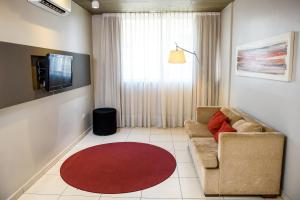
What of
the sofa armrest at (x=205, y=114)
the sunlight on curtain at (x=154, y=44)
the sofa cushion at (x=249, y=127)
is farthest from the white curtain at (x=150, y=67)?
the sofa cushion at (x=249, y=127)

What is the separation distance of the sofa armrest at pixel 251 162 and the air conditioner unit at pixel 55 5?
271 cm

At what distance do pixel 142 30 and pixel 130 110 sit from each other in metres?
1.82

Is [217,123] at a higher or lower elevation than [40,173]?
higher

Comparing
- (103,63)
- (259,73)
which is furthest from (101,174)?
(103,63)

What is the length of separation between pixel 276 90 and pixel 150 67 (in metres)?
3.08

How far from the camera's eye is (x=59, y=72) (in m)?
3.49

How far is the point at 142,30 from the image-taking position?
529cm

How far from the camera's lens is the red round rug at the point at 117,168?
3.03 meters

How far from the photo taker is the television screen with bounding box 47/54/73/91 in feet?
10.6

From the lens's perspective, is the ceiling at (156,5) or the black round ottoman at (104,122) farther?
the black round ottoman at (104,122)

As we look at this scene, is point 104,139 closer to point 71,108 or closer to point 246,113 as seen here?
point 71,108

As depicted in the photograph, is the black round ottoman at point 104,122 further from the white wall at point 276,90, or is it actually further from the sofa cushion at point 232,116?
the white wall at point 276,90

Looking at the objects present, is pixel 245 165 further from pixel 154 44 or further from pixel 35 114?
pixel 154 44

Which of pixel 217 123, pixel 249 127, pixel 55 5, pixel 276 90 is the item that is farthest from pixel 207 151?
pixel 55 5
